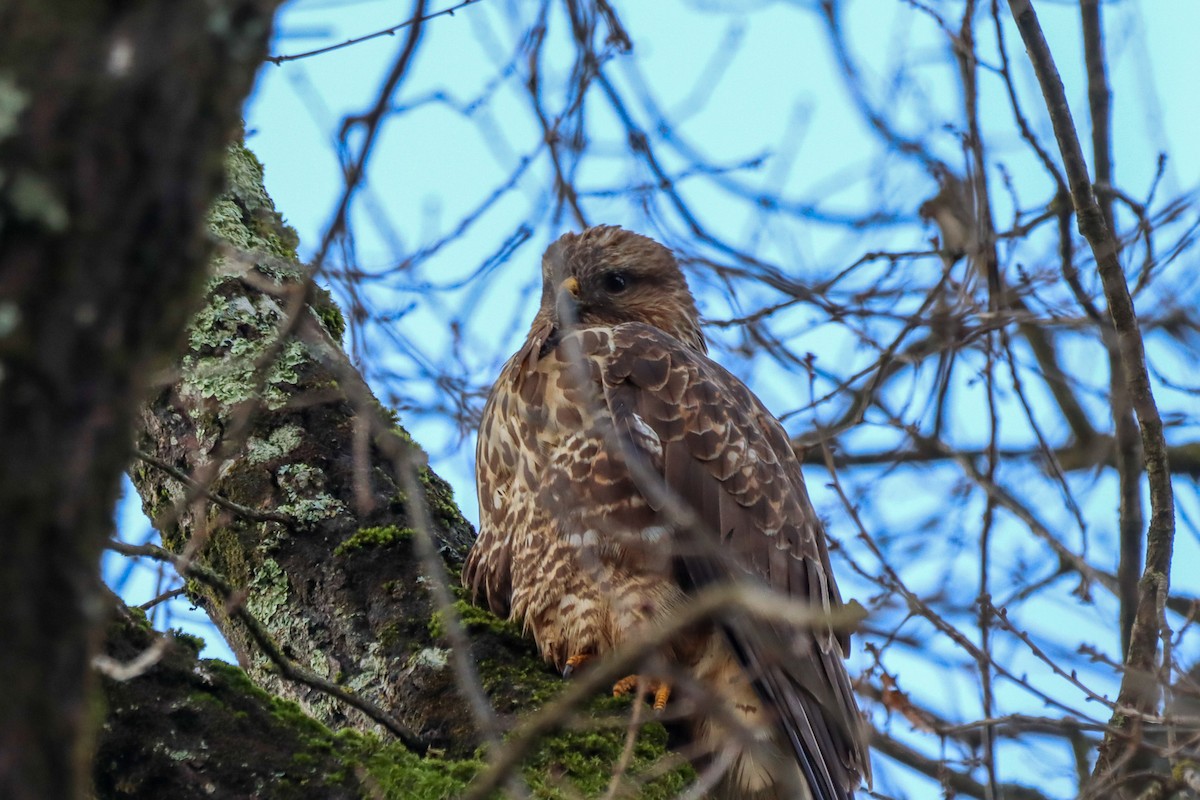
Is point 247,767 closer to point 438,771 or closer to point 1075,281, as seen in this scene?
point 438,771

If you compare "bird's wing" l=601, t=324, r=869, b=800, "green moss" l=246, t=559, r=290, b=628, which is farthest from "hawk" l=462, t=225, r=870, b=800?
"green moss" l=246, t=559, r=290, b=628

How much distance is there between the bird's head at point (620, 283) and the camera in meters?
5.36

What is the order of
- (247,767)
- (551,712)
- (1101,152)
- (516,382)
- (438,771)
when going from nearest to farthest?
(551,712) < (247,767) < (438,771) < (1101,152) < (516,382)

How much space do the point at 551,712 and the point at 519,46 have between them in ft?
8.08

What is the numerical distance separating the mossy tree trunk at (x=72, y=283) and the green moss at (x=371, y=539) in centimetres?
259

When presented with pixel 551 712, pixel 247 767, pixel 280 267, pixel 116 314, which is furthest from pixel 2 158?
pixel 247 767

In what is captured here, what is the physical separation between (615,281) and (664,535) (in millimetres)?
1857

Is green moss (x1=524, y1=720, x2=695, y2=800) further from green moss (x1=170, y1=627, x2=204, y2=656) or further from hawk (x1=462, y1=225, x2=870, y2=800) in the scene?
green moss (x1=170, y1=627, x2=204, y2=656)

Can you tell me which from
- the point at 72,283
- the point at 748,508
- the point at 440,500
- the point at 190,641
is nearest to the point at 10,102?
the point at 72,283

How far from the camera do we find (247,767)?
2656 millimetres

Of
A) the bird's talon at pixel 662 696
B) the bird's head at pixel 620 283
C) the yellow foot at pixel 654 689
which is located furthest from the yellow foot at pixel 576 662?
the bird's head at pixel 620 283

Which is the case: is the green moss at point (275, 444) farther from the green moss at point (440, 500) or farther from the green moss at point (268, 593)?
the green moss at point (440, 500)

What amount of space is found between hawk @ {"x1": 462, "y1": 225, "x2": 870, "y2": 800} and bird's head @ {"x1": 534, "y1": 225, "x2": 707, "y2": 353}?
684mm

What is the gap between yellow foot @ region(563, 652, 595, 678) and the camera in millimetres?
3830
